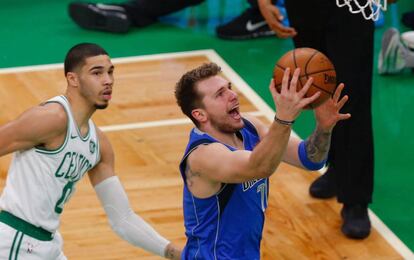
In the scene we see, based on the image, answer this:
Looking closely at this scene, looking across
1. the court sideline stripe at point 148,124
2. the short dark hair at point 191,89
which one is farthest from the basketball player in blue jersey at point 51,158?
the court sideline stripe at point 148,124

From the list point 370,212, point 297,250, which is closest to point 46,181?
point 297,250

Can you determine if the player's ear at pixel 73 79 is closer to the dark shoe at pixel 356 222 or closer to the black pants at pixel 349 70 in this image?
the black pants at pixel 349 70

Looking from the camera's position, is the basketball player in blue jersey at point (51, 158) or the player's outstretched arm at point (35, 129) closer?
Answer: the player's outstretched arm at point (35, 129)

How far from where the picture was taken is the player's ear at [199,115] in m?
5.08

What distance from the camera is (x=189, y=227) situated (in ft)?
17.2

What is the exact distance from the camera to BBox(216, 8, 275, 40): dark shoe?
35.6ft

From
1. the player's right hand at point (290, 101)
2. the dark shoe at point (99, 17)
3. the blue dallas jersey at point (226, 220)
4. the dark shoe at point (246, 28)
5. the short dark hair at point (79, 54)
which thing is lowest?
the dark shoe at point (246, 28)

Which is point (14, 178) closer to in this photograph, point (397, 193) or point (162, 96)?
point (397, 193)

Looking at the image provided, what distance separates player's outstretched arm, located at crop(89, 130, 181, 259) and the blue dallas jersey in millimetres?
699

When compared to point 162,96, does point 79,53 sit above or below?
above

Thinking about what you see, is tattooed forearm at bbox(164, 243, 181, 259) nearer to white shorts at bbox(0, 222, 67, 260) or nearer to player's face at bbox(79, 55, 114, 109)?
white shorts at bbox(0, 222, 67, 260)

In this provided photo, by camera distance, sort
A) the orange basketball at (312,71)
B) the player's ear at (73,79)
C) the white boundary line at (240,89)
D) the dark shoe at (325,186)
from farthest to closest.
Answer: the dark shoe at (325,186) → the white boundary line at (240,89) → the player's ear at (73,79) → the orange basketball at (312,71)

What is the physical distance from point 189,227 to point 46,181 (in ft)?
2.48

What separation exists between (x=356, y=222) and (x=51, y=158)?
94.6 inches
